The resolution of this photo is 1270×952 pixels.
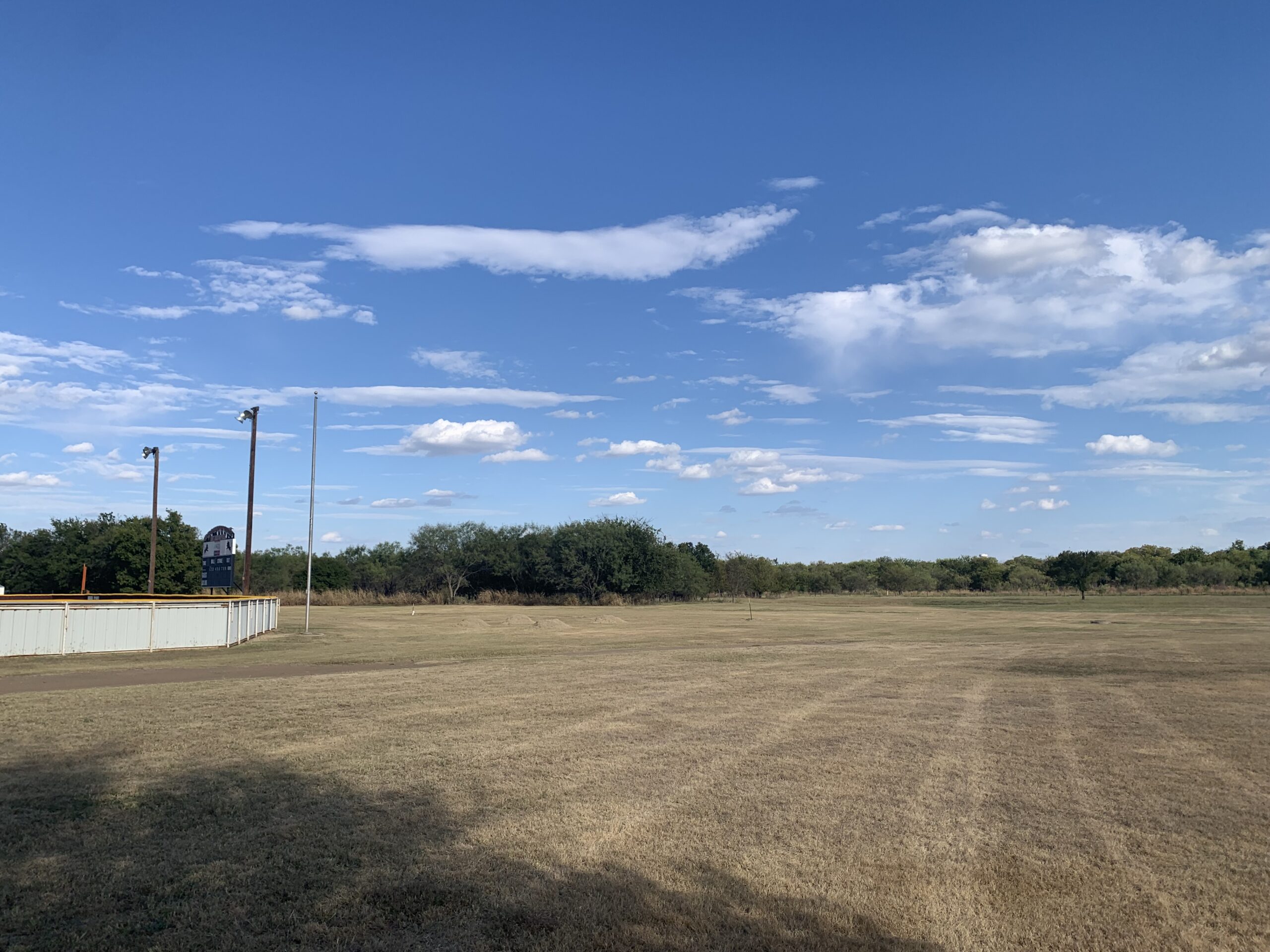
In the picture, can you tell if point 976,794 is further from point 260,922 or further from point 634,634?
point 634,634

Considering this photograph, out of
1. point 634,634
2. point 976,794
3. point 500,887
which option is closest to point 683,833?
point 500,887

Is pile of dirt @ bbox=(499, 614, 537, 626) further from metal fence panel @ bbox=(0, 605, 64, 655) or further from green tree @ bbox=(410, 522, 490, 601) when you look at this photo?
green tree @ bbox=(410, 522, 490, 601)

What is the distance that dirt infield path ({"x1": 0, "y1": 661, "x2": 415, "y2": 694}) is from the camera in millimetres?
19703

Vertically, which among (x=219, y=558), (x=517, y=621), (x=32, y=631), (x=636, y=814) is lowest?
(x=517, y=621)

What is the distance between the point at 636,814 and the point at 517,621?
40288 mm

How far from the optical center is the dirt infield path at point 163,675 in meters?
19.7

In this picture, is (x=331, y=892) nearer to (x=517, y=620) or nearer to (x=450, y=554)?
(x=517, y=620)

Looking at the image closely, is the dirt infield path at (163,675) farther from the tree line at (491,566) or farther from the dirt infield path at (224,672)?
the tree line at (491,566)

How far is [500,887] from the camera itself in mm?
6730

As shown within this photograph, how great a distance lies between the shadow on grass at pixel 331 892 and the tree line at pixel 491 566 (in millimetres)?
63905

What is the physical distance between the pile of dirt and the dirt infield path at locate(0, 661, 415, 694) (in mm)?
21278

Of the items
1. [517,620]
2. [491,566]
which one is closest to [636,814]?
[517,620]

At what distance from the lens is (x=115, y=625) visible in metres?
28.8

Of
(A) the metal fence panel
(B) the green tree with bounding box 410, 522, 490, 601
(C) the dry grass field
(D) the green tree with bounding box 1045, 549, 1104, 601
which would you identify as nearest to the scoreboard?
(A) the metal fence panel
